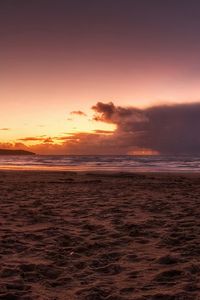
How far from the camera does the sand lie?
469 centimetres

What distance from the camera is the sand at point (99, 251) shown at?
469 cm

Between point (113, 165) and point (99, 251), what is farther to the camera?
point (113, 165)

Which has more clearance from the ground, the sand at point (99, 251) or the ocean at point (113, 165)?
the ocean at point (113, 165)

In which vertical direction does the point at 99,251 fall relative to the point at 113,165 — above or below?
below

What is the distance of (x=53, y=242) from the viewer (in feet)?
22.9

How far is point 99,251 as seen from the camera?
21.0ft

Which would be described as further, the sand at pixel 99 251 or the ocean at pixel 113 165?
the ocean at pixel 113 165

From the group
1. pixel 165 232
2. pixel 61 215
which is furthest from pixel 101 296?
pixel 61 215

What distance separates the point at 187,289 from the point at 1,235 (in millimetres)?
4085

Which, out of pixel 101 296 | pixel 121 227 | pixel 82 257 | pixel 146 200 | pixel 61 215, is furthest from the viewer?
pixel 146 200

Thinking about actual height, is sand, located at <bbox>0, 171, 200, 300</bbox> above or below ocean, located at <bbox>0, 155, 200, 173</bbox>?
below

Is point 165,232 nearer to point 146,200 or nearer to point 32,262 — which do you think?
point 32,262

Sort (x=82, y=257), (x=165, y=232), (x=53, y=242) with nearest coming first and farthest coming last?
(x=82, y=257) < (x=53, y=242) < (x=165, y=232)

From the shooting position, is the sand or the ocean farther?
the ocean
